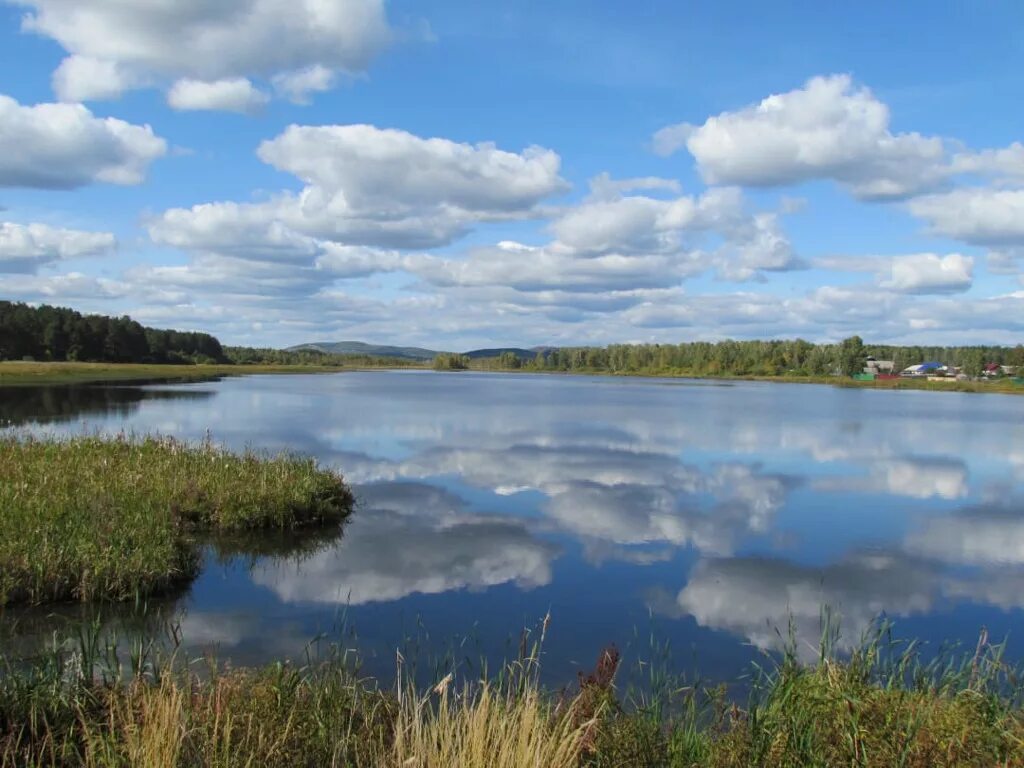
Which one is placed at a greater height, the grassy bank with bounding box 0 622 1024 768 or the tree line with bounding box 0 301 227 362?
the tree line with bounding box 0 301 227 362

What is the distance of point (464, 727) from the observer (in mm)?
4578

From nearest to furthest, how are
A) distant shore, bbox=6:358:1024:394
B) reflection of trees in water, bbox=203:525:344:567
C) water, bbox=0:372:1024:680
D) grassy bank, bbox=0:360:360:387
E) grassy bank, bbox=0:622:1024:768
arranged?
grassy bank, bbox=0:622:1024:768 → water, bbox=0:372:1024:680 → reflection of trees in water, bbox=203:525:344:567 → grassy bank, bbox=0:360:360:387 → distant shore, bbox=6:358:1024:394

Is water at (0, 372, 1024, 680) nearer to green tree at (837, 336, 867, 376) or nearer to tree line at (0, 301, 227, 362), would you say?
tree line at (0, 301, 227, 362)

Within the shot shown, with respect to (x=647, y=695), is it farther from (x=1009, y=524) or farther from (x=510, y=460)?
(x=510, y=460)

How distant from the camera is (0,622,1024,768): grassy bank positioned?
13.9 ft

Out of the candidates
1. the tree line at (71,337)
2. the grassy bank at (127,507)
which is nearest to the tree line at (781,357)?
the tree line at (71,337)

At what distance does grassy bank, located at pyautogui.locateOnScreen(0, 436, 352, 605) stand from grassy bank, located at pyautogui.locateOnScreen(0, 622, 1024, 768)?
3.55 metres

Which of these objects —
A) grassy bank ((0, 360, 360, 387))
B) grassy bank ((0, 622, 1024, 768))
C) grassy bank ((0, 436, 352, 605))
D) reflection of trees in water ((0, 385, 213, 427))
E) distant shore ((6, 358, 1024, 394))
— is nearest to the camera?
grassy bank ((0, 622, 1024, 768))

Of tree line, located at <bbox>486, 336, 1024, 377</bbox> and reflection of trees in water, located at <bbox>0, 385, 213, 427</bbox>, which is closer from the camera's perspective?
reflection of trees in water, located at <bbox>0, 385, 213, 427</bbox>

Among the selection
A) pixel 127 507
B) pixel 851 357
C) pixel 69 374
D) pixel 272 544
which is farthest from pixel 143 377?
pixel 851 357

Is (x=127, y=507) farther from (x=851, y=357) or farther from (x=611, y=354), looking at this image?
(x=611, y=354)

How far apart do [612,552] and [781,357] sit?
152 m

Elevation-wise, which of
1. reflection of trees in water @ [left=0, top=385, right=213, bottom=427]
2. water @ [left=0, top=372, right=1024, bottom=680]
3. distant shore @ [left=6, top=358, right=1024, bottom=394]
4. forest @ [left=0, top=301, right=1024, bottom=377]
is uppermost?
forest @ [left=0, top=301, right=1024, bottom=377]

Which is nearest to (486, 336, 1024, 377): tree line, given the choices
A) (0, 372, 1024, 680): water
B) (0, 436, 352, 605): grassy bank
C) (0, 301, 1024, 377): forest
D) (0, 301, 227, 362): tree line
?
(0, 301, 1024, 377): forest
